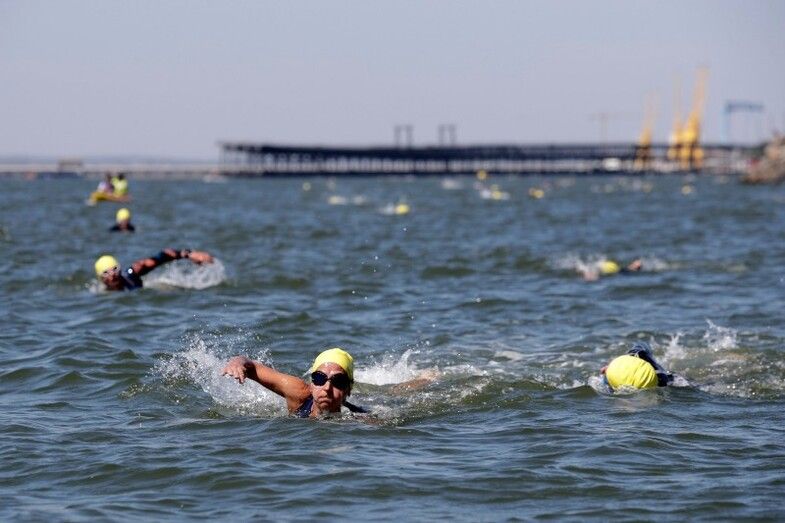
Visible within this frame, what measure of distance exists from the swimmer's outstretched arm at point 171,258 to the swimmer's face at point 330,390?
5.57 meters

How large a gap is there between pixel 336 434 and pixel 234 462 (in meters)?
1.30

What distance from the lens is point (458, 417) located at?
12.6 metres

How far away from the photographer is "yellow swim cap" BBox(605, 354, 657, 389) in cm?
1373

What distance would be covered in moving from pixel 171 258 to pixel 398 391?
17.4ft

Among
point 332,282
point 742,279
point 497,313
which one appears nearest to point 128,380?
point 497,313

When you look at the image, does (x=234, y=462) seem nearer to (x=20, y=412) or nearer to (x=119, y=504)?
(x=119, y=504)

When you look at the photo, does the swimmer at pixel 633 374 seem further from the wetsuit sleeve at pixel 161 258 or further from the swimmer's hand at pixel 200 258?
the wetsuit sleeve at pixel 161 258

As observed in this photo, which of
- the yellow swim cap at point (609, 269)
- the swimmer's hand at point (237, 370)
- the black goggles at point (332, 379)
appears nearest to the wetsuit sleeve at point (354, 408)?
the black goggles at point (332, 379)

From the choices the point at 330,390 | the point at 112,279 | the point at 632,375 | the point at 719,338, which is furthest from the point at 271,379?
the point at 112,279

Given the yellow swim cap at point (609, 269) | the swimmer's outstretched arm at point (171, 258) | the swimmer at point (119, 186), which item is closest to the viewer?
the swimmer's outstretched arm at point (171, 258)

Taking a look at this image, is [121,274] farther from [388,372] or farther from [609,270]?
[609,270]

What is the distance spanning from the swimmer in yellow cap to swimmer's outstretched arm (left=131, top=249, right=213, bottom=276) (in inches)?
209

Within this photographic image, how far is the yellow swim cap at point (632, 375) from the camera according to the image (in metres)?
13.7

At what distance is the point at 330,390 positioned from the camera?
11.9 meters
